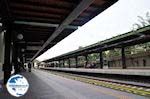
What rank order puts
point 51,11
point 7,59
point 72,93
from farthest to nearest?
1. point 7,59
2. point 51,11
3. point 72,93

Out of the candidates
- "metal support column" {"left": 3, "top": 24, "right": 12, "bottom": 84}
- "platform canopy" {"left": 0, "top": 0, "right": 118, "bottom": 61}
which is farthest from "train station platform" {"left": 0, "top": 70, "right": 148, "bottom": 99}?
"platform canopy" {"left": 0, "top": 0, "right": 118, "bottom": 61}

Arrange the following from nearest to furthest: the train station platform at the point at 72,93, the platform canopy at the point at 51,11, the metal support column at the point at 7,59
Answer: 1. the train station platform at the point at 72,93
2. the platform canopy at the point at 51,11
3. the metal support column at the point at 7,59

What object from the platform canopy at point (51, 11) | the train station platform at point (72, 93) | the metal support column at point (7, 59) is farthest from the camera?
the metal support column at point (7, 59)

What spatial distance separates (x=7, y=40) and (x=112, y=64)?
1067 inches

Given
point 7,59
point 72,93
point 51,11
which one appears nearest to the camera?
point 72,93

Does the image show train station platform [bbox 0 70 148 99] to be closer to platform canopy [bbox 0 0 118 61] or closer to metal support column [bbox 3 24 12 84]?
metal support column [bbox 3 24 12 84]

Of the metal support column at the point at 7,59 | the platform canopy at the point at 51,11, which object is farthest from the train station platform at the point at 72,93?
the platform canopy at the point at 51,11

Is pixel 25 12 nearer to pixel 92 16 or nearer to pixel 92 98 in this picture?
pixel 92 16

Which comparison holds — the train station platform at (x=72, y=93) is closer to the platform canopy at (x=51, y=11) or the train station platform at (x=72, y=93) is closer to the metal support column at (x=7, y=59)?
the metal support column at (x=7, y=59)

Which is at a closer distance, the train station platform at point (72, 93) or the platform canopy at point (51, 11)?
the train station platform at point (72, 93)

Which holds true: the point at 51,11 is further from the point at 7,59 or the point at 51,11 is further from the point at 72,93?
the point at 7,59

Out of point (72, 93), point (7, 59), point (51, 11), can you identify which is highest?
point (51, 11)

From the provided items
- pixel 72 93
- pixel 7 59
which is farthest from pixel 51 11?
pixel 7 59

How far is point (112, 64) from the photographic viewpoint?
36375 millimetres
